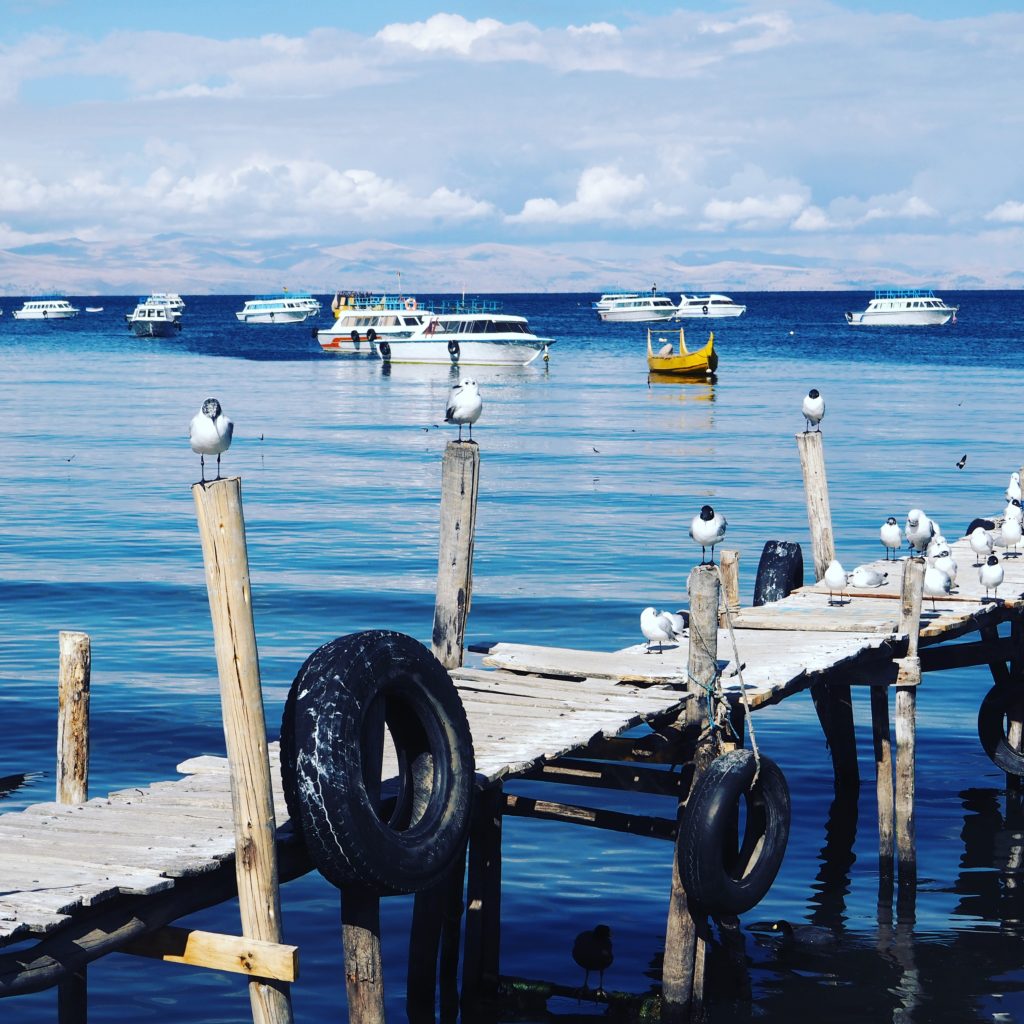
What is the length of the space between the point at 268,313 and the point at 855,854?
138 m

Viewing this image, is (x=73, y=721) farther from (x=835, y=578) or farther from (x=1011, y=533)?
(x=1011, y=533)

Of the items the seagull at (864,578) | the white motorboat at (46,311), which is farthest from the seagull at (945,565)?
the white motorboat at (46,311)

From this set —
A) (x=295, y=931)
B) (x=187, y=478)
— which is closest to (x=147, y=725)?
(x=295, y=931)

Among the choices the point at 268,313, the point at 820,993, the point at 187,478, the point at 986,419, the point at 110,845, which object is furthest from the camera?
the point at 268,313

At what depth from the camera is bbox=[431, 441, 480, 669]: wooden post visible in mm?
12852

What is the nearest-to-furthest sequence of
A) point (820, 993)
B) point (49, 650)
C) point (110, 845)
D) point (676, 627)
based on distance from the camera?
1. point (110, 845)
2. point (820, 993)
3. point (676, 627)
4. point (49, 650)

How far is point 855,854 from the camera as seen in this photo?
53.2 feet

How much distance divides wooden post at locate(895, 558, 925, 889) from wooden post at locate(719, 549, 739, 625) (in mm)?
1912

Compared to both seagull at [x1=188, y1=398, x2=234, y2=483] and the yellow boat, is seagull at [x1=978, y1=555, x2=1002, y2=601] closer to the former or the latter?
seagull at [x1=188, y1=398, x2=234, y2=483]

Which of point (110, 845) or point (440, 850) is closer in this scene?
point (110, 845)

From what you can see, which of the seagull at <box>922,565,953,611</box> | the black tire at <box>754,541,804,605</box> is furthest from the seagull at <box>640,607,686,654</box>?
the black tire at <box>754,541,804,605</box>

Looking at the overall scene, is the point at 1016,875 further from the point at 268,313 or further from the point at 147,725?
the point at 268,313

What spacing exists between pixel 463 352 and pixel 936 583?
66.1 metres

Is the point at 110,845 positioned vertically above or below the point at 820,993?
above
